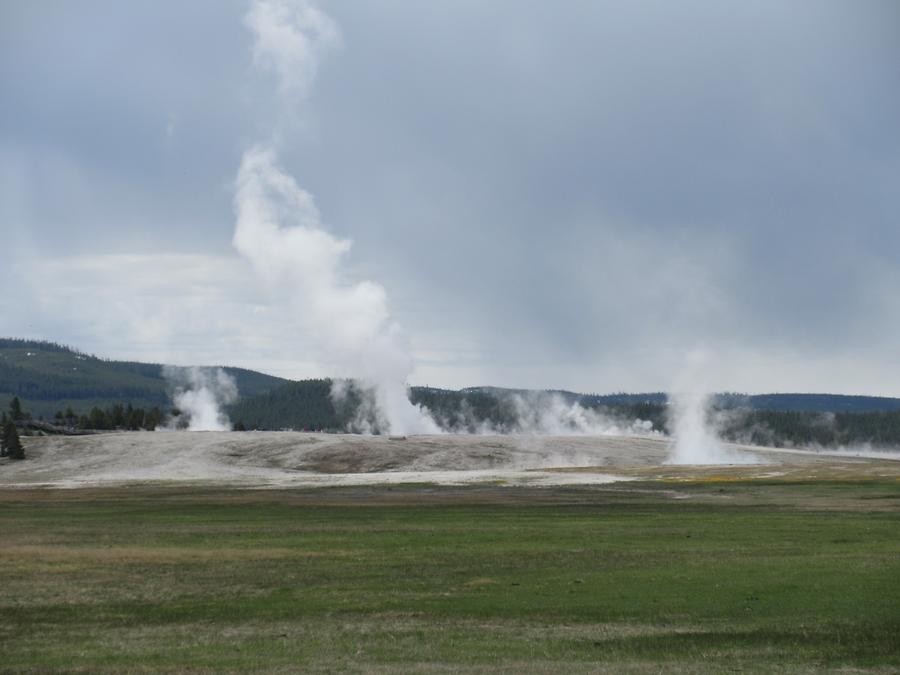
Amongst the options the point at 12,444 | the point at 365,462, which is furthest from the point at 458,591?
the point at 12,444

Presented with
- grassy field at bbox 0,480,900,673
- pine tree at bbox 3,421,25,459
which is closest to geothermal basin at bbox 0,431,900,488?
pine tree at bbox 3,421,25,459

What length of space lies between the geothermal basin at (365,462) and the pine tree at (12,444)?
1693 millimetres

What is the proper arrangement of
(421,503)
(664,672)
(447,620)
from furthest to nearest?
(421,503) → (447,620) → (664,672)

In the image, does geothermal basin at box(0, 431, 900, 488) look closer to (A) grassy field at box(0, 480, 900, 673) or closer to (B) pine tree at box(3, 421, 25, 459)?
(B) pine tree at box(3, 421, 25, 459)

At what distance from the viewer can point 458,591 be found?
3331cm

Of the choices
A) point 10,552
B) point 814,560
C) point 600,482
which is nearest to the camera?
point 814,560

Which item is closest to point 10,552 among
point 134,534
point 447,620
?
point 134,534

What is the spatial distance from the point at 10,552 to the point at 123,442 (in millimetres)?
111196

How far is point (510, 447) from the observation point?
162500mm

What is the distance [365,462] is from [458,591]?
11278 cm

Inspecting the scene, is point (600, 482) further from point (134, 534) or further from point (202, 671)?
point (202, 671)

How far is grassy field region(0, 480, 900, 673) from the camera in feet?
78.5

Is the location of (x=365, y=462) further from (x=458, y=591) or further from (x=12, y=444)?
(x=458, y=591)

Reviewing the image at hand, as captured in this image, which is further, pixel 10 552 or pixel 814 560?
pixel 10 552
